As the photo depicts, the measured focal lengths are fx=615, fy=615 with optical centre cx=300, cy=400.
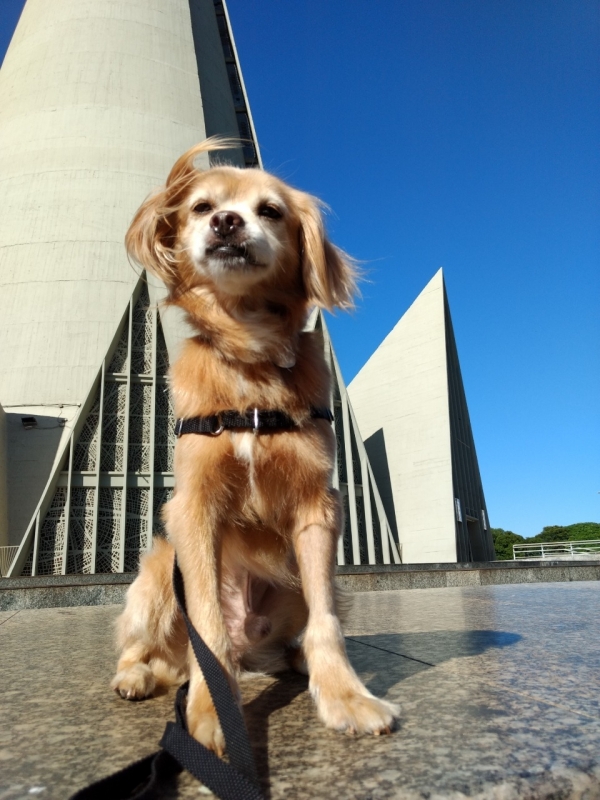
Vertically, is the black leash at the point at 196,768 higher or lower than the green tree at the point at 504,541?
lower

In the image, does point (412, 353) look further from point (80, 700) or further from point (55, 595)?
point (80, 700)

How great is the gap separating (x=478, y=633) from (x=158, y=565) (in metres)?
1.89

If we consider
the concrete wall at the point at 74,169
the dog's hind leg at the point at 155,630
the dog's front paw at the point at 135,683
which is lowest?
the dog's front paw at the point at 135,683

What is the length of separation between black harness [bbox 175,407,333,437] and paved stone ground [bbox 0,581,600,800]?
2.80ft

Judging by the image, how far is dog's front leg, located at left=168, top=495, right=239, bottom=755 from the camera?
1.72 meters

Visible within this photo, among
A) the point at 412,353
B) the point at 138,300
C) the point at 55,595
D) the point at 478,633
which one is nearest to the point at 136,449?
the point at 138,300

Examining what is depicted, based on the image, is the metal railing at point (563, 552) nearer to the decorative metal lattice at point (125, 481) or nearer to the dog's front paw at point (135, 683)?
the decorative metal lattice at point (125, 481)

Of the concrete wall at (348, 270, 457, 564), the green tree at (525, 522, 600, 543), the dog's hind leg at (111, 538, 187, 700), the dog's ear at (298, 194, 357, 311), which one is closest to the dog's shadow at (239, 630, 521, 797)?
the dog's hind leg at (111, 538, 187, 700)

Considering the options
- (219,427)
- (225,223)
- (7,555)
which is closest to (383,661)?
(219,427)

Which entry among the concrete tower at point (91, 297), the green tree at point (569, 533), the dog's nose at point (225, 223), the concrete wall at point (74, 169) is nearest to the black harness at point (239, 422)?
the dog's nose at point (225, 223)

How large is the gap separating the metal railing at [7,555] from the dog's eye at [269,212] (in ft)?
55.7

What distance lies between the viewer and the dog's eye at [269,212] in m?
2.41

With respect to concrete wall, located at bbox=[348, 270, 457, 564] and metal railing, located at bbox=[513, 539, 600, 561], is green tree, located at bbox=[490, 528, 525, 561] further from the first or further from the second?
concrete wall, located at bbox=[348, 270, 457, 564]

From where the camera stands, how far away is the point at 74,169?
2198 centimetres
